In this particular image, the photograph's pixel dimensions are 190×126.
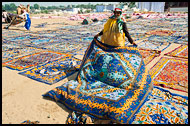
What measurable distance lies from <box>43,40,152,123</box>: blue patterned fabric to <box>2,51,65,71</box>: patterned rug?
6.30 ft

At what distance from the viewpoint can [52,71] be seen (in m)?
3.91

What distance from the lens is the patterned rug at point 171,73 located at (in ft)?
10.3

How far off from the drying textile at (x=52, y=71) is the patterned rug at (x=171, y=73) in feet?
6.59

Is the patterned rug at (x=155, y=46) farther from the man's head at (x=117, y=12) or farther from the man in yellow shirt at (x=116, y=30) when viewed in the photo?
the man's head at (x=117, y=12)

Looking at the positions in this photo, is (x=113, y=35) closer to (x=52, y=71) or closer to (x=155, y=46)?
(x=52, y=71)

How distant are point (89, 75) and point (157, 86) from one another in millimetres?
1405

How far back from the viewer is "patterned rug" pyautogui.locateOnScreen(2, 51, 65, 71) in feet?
14.3

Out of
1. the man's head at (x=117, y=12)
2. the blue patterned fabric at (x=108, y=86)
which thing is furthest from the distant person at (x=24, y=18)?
the man's head at (x=117, y=12)

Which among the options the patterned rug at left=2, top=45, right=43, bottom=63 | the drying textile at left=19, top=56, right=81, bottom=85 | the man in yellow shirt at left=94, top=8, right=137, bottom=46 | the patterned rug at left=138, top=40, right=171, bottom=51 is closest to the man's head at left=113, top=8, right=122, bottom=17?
the man in yellow shirt at left=94, top=8, right=137, bottom=46

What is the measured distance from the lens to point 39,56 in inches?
204

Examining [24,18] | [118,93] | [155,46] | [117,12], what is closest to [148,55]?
[155,46]

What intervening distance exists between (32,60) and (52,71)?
127 cm

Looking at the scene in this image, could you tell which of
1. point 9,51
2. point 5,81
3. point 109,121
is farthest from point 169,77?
point 9,51

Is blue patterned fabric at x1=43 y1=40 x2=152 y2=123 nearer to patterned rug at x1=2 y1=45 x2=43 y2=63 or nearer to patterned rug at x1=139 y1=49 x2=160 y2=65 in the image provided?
patterned rug at x1=139 y1=49 x2=160 y2=65
